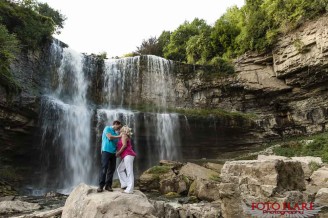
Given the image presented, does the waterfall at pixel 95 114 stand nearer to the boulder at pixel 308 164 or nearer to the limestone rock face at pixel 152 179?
the limestone rock face at pixel 152 179

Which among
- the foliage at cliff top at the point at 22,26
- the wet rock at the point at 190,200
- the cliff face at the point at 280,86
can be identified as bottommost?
the wet rock at the point at 190,200

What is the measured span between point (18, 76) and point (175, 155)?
39.5ft

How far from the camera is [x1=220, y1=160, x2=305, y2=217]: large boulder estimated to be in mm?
5480

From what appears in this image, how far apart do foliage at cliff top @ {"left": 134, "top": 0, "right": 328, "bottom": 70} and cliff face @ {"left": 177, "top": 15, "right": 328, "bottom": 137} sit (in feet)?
3.14

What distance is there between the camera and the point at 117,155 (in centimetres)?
582

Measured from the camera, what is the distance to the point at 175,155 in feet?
67.7

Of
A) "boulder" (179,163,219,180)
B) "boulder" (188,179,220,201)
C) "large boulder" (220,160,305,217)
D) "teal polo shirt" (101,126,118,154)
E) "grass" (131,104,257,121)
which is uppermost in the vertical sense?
"grass" (131,104,257,121)

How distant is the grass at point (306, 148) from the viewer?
16922mm

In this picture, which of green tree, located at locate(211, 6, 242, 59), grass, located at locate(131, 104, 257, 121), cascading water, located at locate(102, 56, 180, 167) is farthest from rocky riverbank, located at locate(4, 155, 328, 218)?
green tree, located at locate(211, 6, 242, 59)

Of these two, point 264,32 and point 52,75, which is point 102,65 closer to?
point 52,75

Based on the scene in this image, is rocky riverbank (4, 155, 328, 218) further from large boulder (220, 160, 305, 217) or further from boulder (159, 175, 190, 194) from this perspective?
boulder (159, 175, 190, 194)

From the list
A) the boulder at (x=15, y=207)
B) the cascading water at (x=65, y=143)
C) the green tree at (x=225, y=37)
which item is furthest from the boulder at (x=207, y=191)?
the green tree at (x=225, y=37)

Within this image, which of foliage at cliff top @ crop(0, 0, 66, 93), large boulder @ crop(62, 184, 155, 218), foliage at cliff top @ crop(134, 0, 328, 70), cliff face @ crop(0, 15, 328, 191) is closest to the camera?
large boulder @ crop(62, 184, 155, 218)

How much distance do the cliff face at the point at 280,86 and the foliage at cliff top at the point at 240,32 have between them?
3.14 feet
